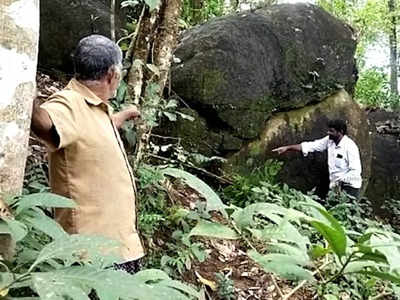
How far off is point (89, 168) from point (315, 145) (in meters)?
5.25

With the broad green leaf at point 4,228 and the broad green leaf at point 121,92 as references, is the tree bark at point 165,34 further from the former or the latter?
the broad green leaf at point 4,228

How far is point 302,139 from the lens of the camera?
7.59 metres

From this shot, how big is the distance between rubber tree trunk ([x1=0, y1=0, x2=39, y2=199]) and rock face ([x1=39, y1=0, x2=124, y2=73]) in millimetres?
4695

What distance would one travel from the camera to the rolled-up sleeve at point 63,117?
231 cm

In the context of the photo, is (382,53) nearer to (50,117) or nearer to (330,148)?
(330,148)

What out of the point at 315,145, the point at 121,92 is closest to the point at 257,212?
the point at 121,92

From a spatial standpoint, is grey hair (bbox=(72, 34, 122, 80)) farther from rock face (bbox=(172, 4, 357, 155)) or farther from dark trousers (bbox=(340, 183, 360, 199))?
dark trousers (bbox=(340, 183, 360, 199))

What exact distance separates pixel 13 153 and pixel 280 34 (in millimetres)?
Answer: 6290

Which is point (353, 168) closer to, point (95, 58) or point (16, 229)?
point (95, 58)

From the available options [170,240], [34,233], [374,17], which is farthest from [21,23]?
[374,17]

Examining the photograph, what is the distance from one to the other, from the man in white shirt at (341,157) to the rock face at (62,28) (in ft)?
8.22

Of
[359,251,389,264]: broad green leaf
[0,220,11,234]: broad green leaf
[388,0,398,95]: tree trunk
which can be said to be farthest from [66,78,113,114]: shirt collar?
[388,0,398,95]: tree trunk

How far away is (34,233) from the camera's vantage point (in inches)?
84.4

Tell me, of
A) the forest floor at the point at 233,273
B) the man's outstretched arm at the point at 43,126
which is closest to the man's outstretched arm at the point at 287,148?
the forest floor at the point at 233,273
